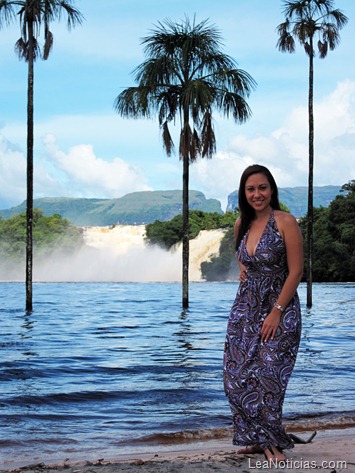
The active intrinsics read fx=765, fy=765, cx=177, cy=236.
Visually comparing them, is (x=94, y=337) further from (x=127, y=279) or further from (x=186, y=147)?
(x=127, y=279)

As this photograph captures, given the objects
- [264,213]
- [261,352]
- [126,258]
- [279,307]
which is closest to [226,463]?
[261,352]

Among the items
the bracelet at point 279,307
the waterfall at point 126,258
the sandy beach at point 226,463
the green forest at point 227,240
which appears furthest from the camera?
the waterfall at point 126,258

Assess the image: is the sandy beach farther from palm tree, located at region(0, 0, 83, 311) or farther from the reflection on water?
palm tree, located at region(0, 0, 83, 311)

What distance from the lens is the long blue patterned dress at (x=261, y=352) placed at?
4.96 meters

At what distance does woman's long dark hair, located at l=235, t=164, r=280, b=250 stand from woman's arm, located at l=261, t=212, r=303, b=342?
0.30 m

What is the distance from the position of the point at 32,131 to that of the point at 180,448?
61.9 ft

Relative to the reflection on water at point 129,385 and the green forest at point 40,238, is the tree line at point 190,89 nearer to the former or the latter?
the reflection on water at point 129,385

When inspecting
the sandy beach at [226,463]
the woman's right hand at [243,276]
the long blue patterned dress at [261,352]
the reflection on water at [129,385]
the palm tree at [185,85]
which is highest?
the palm tree at [185,85]

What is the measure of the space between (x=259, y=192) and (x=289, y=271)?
61 centimetres

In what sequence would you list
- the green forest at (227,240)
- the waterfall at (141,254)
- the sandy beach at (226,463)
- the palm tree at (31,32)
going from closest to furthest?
the sandy beach at (226,463) → the palm tree at (31,32) → the green forest at (227,240) → the waterfall at (141,254)

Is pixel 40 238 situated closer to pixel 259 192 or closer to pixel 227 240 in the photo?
pixel 227 240

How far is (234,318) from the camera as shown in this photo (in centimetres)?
513

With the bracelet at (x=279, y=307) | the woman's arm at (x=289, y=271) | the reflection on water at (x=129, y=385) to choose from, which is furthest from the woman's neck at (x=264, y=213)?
the reflection on water at (x=129, y=385)

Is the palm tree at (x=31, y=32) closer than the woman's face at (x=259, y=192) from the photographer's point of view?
No
